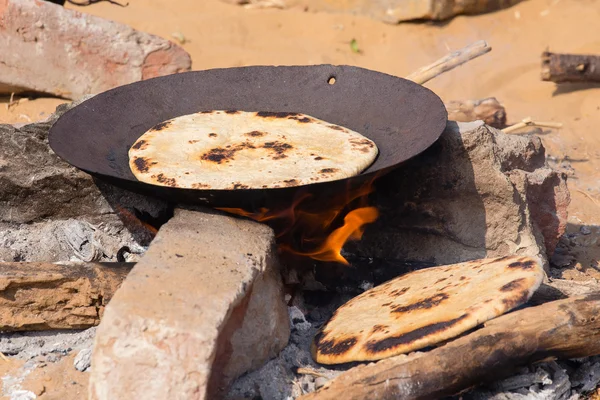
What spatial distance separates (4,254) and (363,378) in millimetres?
1713

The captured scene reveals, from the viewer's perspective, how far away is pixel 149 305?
6.71 feet

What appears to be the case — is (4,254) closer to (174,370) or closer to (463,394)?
(174,370)

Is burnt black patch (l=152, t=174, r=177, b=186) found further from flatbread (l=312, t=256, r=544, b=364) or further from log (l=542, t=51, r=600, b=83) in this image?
log (l=542, t=51, r=600, b=83)

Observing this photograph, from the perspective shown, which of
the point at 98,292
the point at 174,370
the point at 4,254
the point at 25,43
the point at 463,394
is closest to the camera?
the point at 174,370

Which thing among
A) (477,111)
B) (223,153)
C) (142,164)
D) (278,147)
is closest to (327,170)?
(278,147)

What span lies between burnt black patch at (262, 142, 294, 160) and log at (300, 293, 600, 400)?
37.8 inches

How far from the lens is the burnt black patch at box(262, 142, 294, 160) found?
9.52 ft

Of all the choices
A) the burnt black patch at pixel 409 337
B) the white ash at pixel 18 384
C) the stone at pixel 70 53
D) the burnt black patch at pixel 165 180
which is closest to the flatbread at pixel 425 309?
the burnt black patch at pixel 409 337

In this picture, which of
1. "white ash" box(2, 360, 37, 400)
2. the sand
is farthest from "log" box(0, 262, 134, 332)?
the sand

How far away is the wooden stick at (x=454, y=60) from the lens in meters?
3.86

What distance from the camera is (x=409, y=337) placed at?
2281 mm

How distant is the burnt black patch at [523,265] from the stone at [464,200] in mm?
678

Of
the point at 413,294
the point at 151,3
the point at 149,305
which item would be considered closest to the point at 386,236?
the point at 413,294

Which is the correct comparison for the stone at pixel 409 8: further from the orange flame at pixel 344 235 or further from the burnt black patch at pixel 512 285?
the burnt black patch at pixel 512 285
